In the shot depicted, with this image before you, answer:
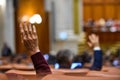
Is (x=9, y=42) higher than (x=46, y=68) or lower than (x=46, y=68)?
lower

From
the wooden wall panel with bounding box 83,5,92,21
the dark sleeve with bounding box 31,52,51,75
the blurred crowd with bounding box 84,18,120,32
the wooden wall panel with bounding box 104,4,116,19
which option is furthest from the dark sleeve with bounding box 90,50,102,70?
the wooden wall panel with bounding box 104,4,116,19

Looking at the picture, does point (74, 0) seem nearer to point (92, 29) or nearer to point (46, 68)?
point (92, 29)

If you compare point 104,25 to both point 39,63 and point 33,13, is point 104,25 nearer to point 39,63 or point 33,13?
point 33,13

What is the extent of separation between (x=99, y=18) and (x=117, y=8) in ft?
Answer: 3.45

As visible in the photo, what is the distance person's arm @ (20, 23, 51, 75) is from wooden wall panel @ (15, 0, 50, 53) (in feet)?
40.5

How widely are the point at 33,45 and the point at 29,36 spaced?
7cm

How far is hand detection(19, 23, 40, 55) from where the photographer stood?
2488mm

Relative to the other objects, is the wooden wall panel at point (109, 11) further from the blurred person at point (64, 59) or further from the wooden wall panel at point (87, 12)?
the blurred person at point (64, 59)

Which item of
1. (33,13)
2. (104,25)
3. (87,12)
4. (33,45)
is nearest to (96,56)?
(33,45)

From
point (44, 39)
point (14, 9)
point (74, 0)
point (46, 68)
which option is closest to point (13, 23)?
point (14, 9)

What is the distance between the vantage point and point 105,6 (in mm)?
22172

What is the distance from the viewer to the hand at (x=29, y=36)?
2.49m

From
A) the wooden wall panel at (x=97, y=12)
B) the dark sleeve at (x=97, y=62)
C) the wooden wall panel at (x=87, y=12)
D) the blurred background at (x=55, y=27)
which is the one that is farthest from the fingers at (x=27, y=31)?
the wooden wall panel at (x=97, y=12)

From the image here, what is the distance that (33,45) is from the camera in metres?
2.55
